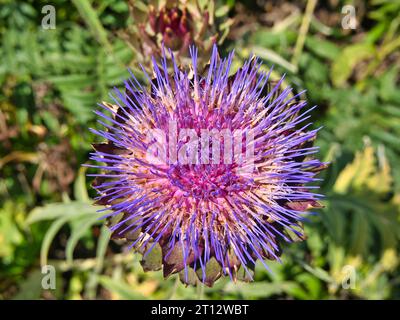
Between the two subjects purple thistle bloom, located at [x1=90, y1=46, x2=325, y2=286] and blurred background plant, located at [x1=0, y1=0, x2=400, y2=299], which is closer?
purple thistle bloom, located at [x1=90, y1=46, x2=325, y2=286]

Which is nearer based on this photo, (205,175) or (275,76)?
(205,175)

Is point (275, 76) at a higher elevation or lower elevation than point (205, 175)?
higher

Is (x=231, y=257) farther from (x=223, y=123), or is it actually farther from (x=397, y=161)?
(x=397, y=161)

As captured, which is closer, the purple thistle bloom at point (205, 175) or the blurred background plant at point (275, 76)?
the purple thistle bloom at point (205, 175)
